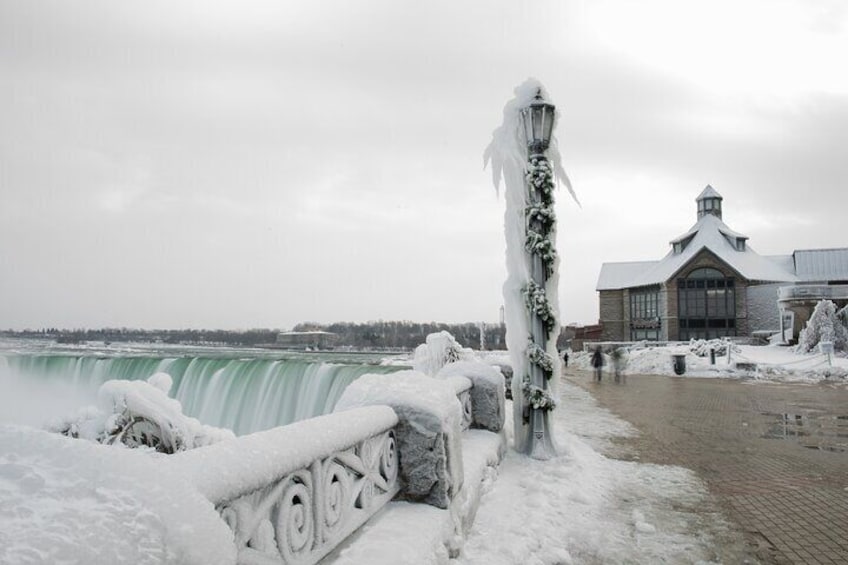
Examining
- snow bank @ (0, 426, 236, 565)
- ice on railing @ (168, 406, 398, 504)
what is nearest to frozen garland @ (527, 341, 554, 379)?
ice on railing @ (168, 406, 398, 504)

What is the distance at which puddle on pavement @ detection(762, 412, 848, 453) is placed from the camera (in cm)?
980

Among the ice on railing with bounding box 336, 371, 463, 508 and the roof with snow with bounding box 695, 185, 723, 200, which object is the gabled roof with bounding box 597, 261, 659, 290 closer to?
the roof with snow with bounding box 695, 185, 723, 200

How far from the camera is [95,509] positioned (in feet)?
4.50

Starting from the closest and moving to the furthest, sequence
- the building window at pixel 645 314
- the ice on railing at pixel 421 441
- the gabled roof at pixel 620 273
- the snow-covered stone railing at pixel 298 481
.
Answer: the snow-covered stone railing at pixel 298 481 < the ice on railing at pixel 421 441 < the building window at pixel 645 314 < the gabled roof at pixel 620 273

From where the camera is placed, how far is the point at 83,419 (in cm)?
629

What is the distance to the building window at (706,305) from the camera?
4516 cm

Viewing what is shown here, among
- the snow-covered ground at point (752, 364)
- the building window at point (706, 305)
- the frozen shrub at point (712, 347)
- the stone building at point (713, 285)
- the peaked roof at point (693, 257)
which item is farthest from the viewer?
the peaked roof at point (693, 257)

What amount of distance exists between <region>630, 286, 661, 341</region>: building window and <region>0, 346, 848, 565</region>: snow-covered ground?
127ft

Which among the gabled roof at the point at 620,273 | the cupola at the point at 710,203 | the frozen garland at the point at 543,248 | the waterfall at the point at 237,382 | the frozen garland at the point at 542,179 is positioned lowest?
the waterfall at the point at 237,382

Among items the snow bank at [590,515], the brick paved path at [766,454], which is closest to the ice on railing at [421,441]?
the snow bank at [590,515]

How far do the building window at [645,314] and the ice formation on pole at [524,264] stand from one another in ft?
144

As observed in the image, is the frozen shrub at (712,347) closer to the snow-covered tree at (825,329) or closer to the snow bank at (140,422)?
the snow-covered tree at (825,329)

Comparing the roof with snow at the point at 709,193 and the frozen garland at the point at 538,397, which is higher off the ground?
the roof with snow at the point at 709,193

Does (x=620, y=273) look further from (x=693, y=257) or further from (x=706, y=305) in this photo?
(x=706, y=305)
